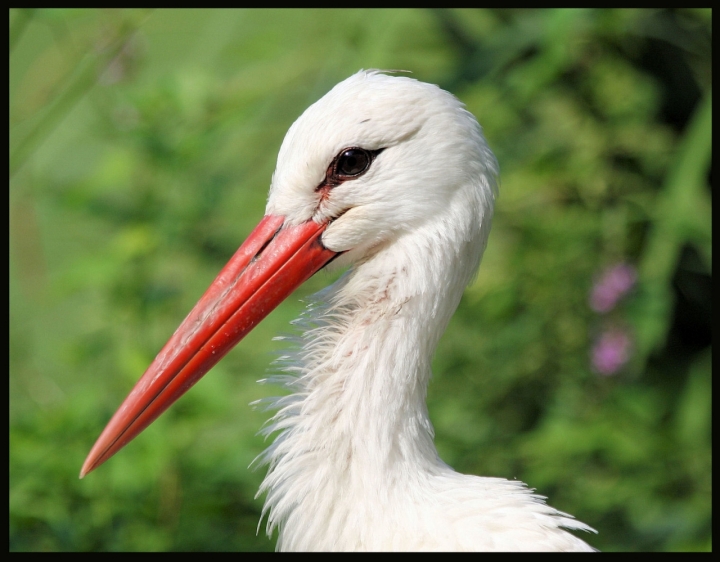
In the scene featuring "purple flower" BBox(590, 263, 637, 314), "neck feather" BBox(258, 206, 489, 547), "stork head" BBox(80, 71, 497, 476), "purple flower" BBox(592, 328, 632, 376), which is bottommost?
"purple flower" BBox(592, 328, 632, 376)

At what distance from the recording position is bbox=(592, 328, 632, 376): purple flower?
8.16 feet

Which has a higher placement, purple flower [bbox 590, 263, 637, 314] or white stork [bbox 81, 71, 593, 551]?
white stork [bbox 81, 71, 593, 551]

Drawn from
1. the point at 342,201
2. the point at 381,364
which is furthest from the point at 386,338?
the point at 342,201

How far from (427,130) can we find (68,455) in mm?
1270

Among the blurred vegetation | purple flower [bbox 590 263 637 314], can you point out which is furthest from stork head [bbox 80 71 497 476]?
purple flower [bbox 590 263 637 314]

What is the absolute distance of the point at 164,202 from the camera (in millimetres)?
2250

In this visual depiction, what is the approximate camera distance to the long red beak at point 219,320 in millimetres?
1475

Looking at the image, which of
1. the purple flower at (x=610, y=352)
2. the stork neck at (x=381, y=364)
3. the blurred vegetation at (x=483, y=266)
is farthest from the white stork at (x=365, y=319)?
the purple flower at (x=610, y=352)

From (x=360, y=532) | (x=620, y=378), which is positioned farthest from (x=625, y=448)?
(x=360, y=532)

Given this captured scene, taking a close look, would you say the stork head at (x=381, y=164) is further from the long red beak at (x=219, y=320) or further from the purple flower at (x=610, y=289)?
the purple flower at (x=610, y=289)

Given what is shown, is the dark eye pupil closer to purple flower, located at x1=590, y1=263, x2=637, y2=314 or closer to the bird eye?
the bird eye

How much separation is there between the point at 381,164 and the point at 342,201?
10cm

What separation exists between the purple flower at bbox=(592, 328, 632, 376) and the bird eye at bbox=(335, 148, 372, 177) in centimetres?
129

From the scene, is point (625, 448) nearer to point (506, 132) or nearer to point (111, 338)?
point (506, 132)
